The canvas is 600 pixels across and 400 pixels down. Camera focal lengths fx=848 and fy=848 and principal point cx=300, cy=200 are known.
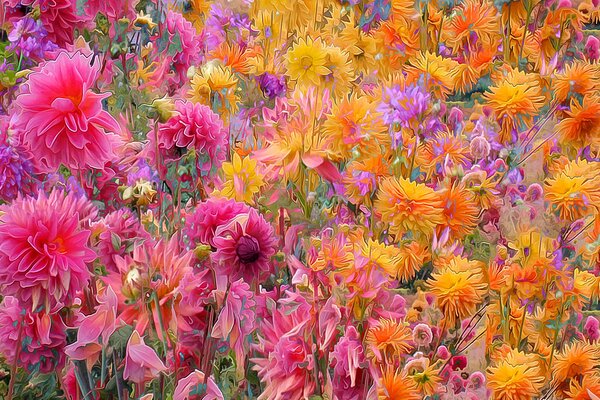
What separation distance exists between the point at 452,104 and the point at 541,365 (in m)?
→ 0.72

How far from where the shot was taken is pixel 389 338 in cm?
83

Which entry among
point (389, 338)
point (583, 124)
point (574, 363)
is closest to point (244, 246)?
point (389, 338)

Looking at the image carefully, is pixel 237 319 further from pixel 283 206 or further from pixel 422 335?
pixel 422 335

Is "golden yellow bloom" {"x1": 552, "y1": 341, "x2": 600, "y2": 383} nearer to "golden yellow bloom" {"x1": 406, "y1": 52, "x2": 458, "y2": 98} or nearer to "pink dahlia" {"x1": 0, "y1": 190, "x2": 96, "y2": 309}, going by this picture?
"golden yellow bloom" {"x1": 406, "y1": 52, "x2": 458, "y2": 98}

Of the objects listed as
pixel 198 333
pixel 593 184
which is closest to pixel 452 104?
pixel 593 184

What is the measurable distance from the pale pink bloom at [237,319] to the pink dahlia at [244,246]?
0.01 m

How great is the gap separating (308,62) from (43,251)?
1.63ft

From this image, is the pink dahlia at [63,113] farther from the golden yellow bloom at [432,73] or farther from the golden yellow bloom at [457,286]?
the golden yellow bloom at [432,73]

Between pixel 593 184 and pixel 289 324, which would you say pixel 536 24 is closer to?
pixel 593 184

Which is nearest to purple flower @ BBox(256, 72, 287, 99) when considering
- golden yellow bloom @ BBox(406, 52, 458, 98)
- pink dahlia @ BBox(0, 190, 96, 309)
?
golden yellow bloom @ BBox(406, 52, 458, 98)

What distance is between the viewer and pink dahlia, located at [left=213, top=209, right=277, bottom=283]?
2.01ft

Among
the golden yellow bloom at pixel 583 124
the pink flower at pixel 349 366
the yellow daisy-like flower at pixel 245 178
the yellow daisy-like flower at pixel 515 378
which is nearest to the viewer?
the pink flower at pixel 349 366

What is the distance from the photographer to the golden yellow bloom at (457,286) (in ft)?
3.46

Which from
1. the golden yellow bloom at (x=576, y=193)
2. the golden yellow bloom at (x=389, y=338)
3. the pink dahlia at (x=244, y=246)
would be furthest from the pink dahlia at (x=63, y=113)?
the golden yellow bloom at (x=576, y=193)
